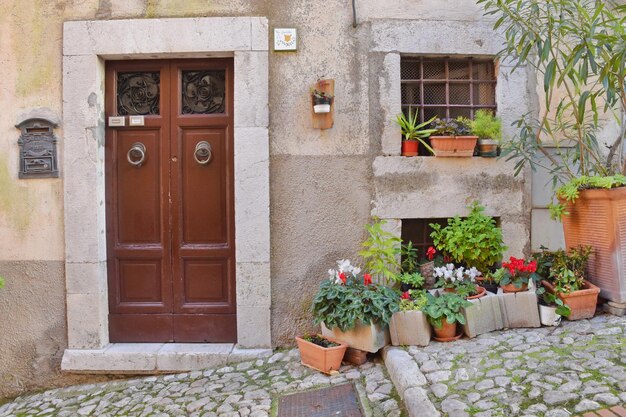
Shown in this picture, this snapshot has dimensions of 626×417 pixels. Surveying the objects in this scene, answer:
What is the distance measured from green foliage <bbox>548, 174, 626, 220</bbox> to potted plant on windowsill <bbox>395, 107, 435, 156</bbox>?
1.13 meters

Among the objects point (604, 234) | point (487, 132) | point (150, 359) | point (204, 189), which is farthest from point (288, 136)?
point (604, 234)

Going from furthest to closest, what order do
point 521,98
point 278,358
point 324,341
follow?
1. point 521,98
2. point 278,358
3. point 324,341

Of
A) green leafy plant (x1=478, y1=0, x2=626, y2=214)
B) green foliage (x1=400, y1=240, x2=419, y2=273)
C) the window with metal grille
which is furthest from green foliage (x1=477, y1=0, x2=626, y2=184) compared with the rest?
green foliage (x1=400, y1=240, x2=419, y2=273)

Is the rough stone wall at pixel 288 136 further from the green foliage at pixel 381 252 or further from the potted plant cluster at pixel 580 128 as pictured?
the potted plant cluster at pixel 580 128

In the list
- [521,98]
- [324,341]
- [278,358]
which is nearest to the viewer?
[324,341]

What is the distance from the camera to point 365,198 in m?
4.12

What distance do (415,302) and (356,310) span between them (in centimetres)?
53

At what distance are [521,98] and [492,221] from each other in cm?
115

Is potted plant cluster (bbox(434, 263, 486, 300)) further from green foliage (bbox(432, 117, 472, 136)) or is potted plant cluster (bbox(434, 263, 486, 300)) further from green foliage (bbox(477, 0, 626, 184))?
green foliage (bbox(432, 117, 472, 136))

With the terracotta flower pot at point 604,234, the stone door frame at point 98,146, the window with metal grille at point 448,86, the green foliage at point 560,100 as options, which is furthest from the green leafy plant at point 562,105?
the stone door frame at point 98,146

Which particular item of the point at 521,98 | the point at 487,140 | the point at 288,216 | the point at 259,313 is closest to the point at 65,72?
the point at 288,216

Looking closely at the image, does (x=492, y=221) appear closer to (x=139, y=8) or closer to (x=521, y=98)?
(x=521, y=98)

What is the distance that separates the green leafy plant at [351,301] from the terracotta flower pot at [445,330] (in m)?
0.37

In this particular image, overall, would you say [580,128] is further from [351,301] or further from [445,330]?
[351,301]
